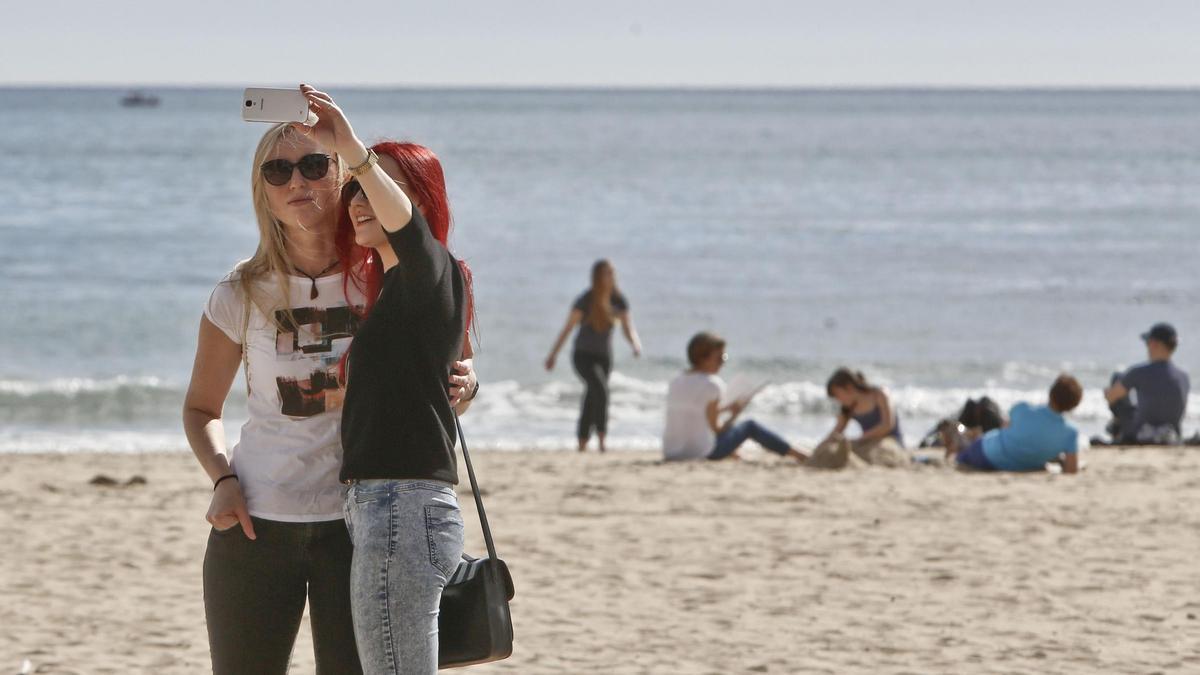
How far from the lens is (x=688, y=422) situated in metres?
10.8

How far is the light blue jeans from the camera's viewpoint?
7.95ft

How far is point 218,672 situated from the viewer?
2719mm

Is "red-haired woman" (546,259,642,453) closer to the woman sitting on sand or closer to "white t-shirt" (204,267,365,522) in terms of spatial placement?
the woman sitting on sand

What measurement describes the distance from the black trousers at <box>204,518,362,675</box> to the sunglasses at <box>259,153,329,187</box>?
0.65 metres

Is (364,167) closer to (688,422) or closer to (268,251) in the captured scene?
(268,251)

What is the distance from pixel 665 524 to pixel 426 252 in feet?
18.7

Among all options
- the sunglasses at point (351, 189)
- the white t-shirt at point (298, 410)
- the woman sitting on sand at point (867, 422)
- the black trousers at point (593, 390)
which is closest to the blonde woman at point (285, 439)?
the white t-shirt at point (298, 410)

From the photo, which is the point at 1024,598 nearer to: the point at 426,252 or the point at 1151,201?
the point at 426,252

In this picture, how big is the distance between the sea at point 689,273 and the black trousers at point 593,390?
148 cm

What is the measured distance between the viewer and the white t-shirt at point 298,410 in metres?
2.65

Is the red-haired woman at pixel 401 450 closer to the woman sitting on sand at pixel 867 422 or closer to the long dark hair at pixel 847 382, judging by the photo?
the woman sitting on sand at pixel 867 422

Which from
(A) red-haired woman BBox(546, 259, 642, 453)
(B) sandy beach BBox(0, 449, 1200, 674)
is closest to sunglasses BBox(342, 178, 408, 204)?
(B) sandy beach BBox(0, 449, 1200, 674)

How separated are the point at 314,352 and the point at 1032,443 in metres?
7.93

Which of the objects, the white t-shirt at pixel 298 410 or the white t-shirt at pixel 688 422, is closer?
the white t-shirt at pixel 298 410
